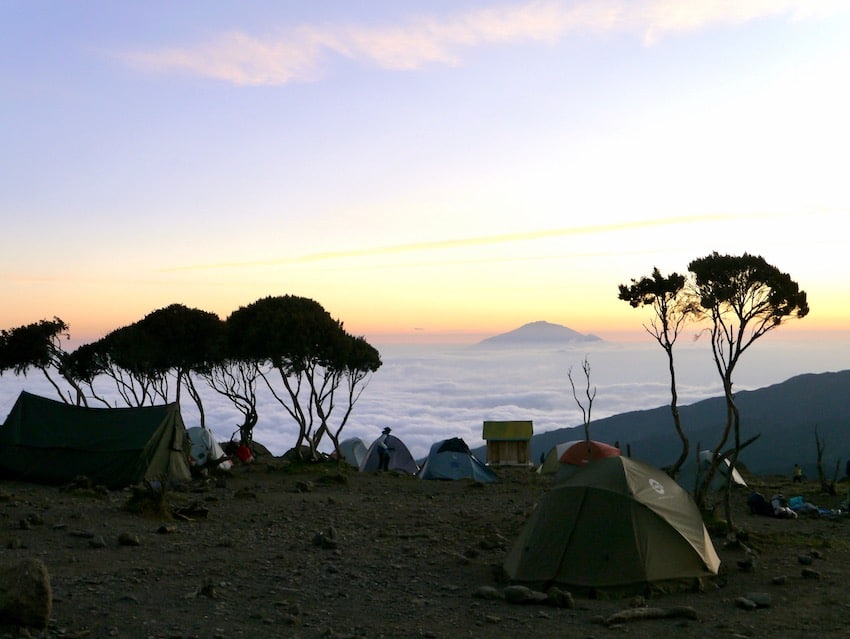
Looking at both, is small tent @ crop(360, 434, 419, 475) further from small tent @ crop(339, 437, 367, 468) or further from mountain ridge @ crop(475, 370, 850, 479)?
mountain ridge @ crop(475, 370, 850, 479)

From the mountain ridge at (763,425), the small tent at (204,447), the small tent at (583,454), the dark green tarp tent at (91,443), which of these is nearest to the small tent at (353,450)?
the small tent at (204,447)

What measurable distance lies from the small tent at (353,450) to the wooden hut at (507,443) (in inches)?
268

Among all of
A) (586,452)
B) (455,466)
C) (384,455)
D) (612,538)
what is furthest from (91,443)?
(612,538)

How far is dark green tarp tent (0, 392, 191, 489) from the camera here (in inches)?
968

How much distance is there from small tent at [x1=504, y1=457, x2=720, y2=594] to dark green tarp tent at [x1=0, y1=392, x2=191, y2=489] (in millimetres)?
A: 14720

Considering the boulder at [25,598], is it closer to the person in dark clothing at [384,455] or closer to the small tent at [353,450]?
the person in dark clothing at [384,455]

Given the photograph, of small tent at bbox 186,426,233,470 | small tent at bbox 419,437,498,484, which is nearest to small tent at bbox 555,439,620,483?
small tent at bbox 419,437,498,484

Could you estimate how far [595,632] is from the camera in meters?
10.4

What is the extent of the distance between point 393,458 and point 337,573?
77.2ft

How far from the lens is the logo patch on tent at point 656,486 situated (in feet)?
43.3

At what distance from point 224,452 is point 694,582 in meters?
24.5

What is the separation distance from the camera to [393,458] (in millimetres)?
36719

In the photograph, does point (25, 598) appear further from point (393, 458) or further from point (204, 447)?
point (393, 458)

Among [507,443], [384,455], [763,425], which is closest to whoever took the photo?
[384,455]
